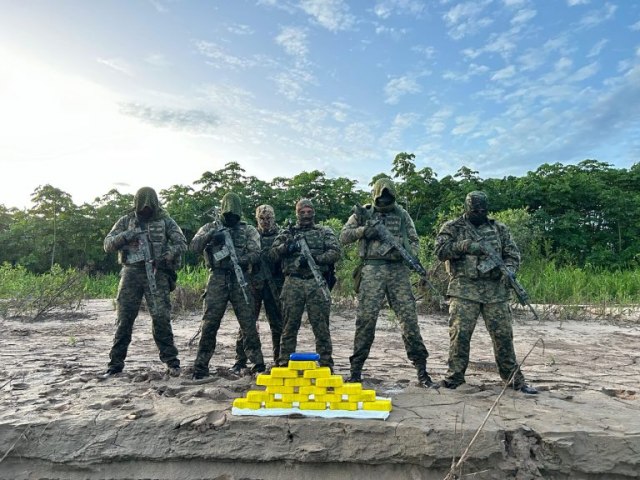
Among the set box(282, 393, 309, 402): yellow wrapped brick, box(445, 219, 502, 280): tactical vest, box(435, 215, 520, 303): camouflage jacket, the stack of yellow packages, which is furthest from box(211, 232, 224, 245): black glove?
box(445, 219, 502, 280): tactical vest

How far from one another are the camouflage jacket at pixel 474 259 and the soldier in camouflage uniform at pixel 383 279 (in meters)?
0.40

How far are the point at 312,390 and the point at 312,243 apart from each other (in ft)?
6.17

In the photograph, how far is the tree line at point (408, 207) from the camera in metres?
20.9

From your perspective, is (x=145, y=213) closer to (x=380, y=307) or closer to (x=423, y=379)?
(x=380, y=307)

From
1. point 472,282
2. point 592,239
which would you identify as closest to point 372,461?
point 472,282

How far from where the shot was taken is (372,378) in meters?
5.43

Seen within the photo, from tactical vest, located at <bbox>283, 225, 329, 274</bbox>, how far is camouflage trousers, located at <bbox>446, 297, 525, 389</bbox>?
5.37 feet

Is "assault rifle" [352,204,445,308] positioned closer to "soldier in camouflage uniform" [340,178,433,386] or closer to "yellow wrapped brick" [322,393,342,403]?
"soldier in camouflage uniform" [340,178,433,386]

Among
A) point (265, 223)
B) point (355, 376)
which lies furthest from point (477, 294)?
point (265, 223)

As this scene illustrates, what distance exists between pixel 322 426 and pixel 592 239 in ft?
70.5

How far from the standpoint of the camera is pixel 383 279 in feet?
16.8

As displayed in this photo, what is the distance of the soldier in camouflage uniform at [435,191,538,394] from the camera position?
482 centimetres

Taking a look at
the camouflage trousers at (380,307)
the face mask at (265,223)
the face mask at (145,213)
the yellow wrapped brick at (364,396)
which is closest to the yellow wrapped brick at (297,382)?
the yellow wrapped brick at (364,396)

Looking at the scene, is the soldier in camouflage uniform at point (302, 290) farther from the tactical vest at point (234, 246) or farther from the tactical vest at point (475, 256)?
the tactical vest at point (475, 256)
